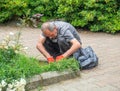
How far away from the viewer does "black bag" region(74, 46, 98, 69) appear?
7.02 meters

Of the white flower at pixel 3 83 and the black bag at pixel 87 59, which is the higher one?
the white flower at pixel 3 83

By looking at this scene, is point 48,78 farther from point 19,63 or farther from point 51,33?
point 51,33

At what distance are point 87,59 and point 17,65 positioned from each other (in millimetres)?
1454

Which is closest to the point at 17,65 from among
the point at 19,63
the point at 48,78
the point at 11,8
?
the point at 19,63

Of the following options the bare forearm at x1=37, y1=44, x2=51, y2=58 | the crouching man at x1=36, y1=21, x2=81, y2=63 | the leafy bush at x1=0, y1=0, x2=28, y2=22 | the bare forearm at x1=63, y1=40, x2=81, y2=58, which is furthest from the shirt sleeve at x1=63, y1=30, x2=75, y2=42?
the leafy bush at x1=0, y1=0, x2=28, y2=22

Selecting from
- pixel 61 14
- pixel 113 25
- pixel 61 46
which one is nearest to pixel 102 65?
pixel 61 46

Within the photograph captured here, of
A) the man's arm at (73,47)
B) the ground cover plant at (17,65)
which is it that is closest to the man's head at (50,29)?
the man's arm at (73,47)

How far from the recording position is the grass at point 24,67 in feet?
19.3

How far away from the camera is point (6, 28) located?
11508mm

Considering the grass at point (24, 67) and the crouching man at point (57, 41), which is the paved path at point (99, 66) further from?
the crouching man at point (57, 41)

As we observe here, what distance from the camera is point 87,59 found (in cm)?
711

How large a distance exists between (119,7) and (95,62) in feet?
12.3

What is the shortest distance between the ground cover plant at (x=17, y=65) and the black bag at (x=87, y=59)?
13.0 inches

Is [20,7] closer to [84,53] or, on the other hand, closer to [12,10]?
[12,10]
